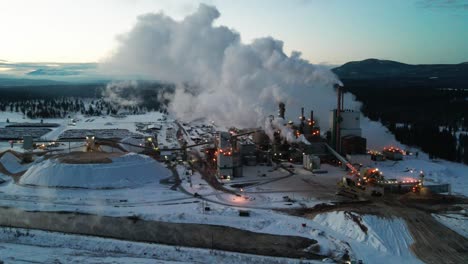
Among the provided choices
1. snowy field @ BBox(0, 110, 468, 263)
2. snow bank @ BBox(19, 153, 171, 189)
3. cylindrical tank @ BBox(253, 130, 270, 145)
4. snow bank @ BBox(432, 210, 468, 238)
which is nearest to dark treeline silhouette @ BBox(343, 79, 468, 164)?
snowy field @ BBox(0, 110, 468, 263)

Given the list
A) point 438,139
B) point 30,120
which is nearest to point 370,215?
point 438,139

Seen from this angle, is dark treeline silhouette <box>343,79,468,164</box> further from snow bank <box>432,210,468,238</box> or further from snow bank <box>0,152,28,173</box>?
snow bank <box>0,152,28,173</box>

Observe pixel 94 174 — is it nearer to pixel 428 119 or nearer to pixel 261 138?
pixel 261 138

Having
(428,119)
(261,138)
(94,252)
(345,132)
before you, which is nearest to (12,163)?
(94,252)

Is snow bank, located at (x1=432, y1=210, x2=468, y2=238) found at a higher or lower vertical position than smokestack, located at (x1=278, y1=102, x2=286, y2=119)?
lower

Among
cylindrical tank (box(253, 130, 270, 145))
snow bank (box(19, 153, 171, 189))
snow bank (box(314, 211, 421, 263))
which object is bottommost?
snow bank (box(314, 211, 421, 263))

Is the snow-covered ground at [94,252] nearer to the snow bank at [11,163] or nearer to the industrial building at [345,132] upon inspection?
the snow bank at [11,163]

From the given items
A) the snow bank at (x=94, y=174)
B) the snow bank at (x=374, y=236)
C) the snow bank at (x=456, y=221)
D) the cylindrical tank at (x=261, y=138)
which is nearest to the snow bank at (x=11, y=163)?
the snow bank at (x=94, y=174)
